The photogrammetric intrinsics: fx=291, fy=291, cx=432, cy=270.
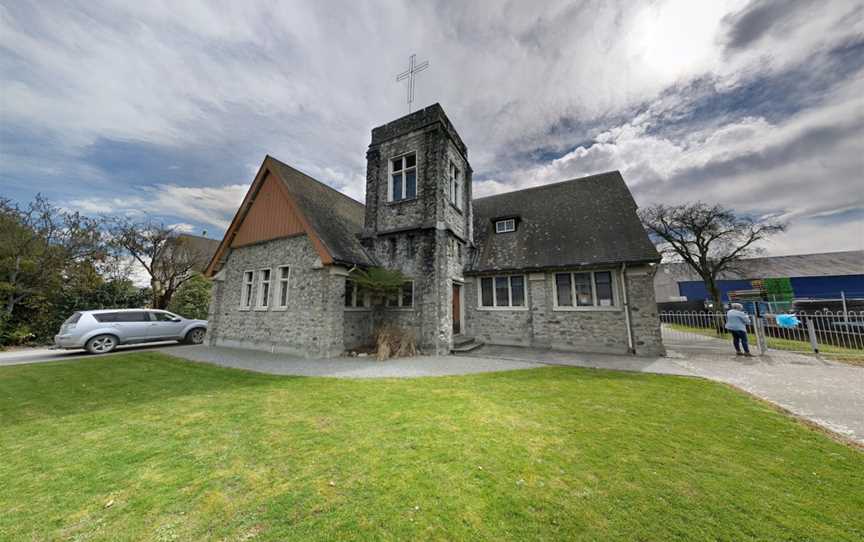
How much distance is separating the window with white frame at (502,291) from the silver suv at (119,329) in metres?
14.6

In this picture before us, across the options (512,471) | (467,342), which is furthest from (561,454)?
(467,342)

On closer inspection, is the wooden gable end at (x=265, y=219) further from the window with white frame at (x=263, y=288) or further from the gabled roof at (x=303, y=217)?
the window with white frame at (x=263, y=288)

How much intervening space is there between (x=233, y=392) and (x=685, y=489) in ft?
24.2

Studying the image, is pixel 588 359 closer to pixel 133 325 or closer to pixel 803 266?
pixel 133 325

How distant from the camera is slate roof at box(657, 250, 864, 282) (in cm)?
3073

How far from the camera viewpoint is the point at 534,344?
12.0m

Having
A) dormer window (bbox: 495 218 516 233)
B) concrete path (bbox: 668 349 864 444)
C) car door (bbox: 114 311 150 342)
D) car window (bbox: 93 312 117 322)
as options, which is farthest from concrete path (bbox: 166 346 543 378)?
dormer window (bbox: 495 218 516 233)

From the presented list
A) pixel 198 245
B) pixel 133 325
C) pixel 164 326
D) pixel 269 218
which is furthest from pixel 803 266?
pixel 198 245

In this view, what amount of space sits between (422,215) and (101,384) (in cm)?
1017

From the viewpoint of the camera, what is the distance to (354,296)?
1165cm

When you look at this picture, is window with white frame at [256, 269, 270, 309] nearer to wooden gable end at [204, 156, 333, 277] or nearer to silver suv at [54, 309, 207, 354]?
wooden gable end at [204, 156, 333, 277]

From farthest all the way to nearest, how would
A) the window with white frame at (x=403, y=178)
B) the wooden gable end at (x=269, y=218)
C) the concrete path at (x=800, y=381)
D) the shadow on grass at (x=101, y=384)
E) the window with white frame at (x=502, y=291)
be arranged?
the window with white frame at (x=502, y=291), the window with white frame at (x=403, y=178), the wooden gable end at (x=269, y=218), the shadow on grass at (x=101, y=384), the concrete path at (x=800, y=381)

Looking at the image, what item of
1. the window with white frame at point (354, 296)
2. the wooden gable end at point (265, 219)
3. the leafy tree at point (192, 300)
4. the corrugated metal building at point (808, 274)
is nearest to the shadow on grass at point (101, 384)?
the window with white frame at point (354, 296)

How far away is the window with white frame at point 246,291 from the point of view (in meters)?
12.9
